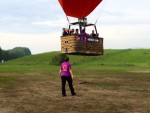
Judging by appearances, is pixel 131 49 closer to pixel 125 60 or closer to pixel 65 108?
pixel 125 60

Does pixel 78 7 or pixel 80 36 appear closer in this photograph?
pixel 78 7

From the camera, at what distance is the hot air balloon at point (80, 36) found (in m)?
16.3

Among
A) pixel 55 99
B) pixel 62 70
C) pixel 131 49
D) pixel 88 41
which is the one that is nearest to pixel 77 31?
pixel 88 41

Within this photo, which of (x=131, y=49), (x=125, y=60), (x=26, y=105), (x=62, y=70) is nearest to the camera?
(x=26, y=105)

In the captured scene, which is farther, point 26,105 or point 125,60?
point 125,60

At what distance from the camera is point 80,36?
57.2 feet

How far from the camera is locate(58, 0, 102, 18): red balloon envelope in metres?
16.2

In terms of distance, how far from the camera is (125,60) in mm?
100062

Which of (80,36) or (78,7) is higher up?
(78,7)

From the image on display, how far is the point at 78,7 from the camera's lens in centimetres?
1638

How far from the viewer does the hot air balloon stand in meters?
16.3

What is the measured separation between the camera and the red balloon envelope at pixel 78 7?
16.2 meters

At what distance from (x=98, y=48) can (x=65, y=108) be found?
6964mm

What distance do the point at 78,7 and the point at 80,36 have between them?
175 centimetres
